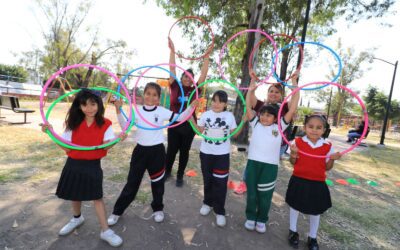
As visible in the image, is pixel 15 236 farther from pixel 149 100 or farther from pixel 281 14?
pixel 281 14

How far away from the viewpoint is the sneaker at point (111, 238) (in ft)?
8.64

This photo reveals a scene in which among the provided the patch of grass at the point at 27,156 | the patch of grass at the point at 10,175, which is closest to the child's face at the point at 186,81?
the patch of grass at the point at 27,156

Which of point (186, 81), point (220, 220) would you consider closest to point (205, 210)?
point (220, 220)

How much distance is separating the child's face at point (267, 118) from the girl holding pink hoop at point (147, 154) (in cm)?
118

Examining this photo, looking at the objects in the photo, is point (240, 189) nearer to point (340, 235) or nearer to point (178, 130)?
point (178, 130)

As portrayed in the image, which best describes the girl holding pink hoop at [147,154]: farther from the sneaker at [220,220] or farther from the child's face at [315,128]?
the child's face at [315,128]

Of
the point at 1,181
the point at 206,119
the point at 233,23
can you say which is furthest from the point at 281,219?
the point at 233,23

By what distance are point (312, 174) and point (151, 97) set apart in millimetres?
2061

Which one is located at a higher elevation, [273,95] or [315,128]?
[273,95]

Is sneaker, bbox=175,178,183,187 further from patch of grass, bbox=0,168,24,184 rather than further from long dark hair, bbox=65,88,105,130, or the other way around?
patch of grass, bbox=0,168,24,184

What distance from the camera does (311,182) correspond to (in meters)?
2.90

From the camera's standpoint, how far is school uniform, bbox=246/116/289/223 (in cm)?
307

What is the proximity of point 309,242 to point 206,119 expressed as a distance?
6.31 feet

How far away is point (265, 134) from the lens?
10.2 feet
